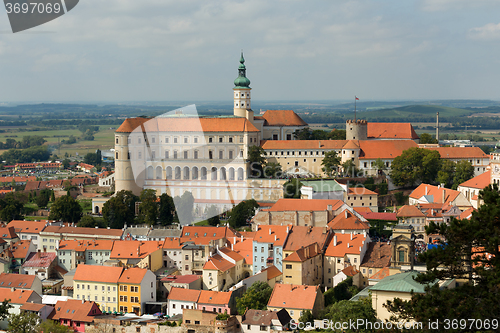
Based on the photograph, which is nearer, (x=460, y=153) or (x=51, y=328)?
(x=51, y=328)

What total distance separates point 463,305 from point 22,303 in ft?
91.0

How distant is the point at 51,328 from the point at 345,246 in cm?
1786

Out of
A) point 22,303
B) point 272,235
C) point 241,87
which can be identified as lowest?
point 22,303

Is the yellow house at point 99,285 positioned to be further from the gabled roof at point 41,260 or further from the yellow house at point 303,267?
the yellow house at point 303,267

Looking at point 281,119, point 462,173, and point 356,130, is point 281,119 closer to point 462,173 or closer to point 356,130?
point 356,130

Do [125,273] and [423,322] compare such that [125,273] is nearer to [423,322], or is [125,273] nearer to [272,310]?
[272,310]

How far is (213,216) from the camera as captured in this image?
56.6 meters

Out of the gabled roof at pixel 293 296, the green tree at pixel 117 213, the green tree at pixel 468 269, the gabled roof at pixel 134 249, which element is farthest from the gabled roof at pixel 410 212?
the green tree at pixel 468 269

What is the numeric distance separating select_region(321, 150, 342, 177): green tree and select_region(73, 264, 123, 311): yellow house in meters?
29.1

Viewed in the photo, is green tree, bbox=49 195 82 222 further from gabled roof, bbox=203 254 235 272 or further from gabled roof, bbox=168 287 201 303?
gabled roof, bbox=168 287 201 303

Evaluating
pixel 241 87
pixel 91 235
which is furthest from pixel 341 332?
pixel 241 87

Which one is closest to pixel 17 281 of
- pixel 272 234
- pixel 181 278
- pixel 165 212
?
pixel 181 278

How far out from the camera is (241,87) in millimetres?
77500

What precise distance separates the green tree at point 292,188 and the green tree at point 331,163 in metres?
4.77
